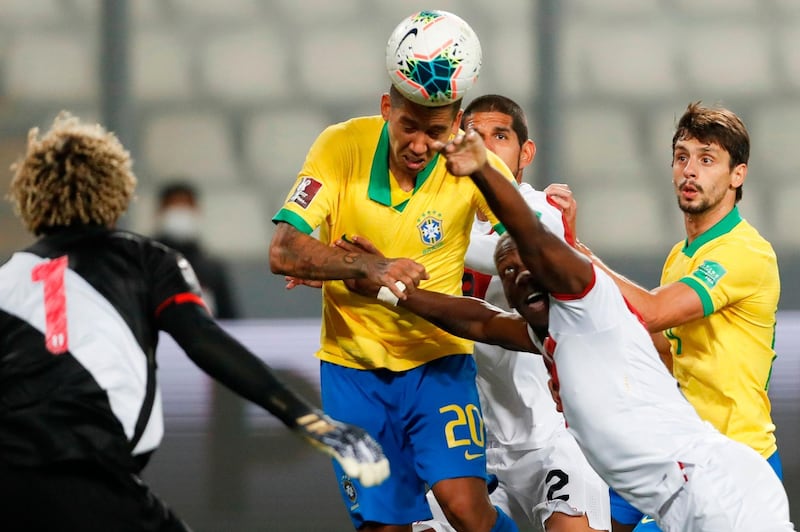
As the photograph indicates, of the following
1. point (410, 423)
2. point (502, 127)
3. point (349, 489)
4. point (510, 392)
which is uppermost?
point (502, 127)

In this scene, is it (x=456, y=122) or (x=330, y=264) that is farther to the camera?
(x=456, y=122)

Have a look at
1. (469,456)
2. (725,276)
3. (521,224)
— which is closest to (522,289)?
(521,224)

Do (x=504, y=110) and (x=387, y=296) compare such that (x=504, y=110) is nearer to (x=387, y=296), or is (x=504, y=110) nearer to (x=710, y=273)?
(x=710, y=273)

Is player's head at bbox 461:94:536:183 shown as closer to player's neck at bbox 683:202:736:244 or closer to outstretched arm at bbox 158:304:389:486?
player's neck at bbox 683:202:736:244

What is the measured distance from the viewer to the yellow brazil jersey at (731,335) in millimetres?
4477

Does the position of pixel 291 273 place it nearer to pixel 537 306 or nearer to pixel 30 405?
pixel 537 306

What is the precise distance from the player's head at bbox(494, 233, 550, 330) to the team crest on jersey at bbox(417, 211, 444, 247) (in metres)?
0.51

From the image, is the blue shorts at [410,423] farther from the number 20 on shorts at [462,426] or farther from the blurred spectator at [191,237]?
the blurred spectator at [191,237]

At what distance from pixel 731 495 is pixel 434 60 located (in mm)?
1654

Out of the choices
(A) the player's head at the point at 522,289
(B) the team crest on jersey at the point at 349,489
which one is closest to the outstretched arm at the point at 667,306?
(A) the player's head at the point at 522,289

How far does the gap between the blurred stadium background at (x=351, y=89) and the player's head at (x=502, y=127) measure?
7.55 ft

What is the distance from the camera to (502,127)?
535 cm

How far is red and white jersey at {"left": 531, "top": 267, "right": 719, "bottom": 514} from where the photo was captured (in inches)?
148

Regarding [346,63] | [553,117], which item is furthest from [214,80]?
[553,117]
